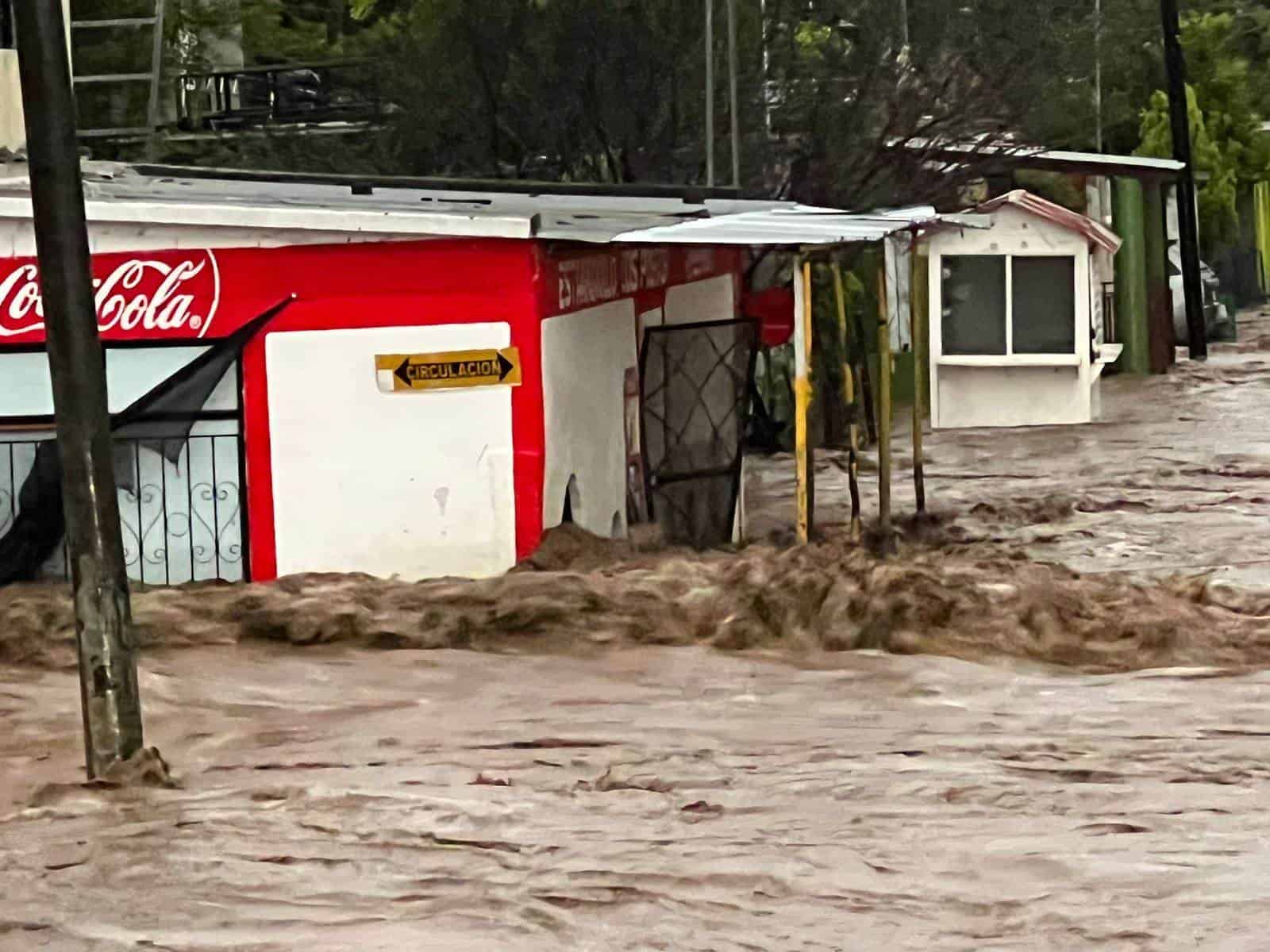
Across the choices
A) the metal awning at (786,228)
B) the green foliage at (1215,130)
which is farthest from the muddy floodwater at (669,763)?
the green foliage at (1215,130)

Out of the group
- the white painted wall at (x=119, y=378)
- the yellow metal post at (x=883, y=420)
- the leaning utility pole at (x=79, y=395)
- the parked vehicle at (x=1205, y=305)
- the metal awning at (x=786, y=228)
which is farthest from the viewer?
the parked vehicle at (x=1205, y=305)

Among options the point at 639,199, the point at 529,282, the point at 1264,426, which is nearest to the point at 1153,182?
the point at 1264,426

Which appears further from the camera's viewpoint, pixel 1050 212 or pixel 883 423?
pixel 1050 212

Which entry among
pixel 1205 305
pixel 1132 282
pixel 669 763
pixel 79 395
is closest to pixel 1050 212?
pixel 1132 282

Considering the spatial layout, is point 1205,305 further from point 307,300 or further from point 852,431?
point 307,300

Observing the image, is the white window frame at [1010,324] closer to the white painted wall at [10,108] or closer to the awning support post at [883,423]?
the awning support post at [883,423]

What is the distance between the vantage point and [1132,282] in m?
32.8

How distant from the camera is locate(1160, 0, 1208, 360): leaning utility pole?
116ft

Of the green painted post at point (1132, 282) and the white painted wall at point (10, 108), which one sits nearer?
the white painted wall at point (10, 108)

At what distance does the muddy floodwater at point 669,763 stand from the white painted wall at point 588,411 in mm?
375

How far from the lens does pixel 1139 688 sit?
418 inches

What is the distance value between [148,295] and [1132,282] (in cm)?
2217

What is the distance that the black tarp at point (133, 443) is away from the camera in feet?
41.9

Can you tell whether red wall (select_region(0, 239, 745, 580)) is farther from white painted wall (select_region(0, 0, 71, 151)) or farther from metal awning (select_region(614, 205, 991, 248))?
white painted wall (select_region(0, 0, 71, 151))
